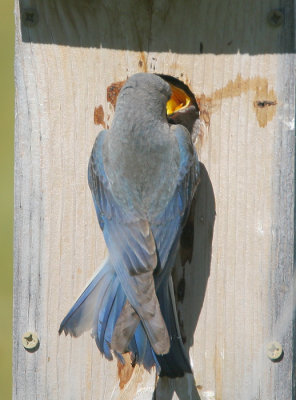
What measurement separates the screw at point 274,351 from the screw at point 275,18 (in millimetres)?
1211

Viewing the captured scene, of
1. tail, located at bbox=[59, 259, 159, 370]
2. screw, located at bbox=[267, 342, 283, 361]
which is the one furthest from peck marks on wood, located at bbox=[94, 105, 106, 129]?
screw, located at bbox=[267, 342, 283, 361]

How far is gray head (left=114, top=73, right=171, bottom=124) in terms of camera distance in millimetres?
3881

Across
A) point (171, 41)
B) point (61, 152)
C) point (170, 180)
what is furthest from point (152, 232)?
point (171, 41)

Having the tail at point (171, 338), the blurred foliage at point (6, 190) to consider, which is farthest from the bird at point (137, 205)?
the blurred foliage at point (6, 190)

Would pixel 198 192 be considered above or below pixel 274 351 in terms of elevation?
above

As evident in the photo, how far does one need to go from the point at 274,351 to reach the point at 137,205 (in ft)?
2.49

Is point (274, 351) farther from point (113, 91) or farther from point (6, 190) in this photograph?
point (6, 190)

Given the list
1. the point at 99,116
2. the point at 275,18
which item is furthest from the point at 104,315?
the point at 275,18

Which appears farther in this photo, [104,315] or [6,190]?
[6,190]

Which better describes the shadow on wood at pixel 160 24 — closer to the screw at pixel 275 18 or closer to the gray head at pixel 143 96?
the screw at pixel 275 18

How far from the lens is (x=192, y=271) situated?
3.99 m

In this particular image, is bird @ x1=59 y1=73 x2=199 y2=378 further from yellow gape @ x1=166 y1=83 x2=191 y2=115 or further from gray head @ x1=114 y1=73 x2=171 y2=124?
yellow gape @ x1=166 y1=83 x2=191 y2=115

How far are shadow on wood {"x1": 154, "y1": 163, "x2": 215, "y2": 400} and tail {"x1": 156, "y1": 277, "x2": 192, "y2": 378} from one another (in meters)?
0.06

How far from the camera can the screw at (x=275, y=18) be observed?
3.90 metres
